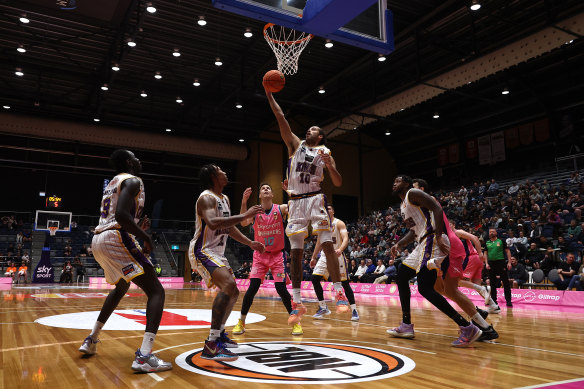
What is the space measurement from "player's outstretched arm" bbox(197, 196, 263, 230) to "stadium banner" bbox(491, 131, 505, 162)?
23488 mm

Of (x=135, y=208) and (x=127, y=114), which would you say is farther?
(x=127, y=114)

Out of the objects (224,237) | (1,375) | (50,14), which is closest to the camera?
(1,375)

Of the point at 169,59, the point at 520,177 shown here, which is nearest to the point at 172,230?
the point at 169,59

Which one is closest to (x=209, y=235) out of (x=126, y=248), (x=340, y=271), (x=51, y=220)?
(x=126, y=248)

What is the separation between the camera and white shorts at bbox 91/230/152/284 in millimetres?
3572

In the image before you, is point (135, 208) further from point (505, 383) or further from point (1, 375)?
point (505, 383)

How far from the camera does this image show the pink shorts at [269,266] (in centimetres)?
583

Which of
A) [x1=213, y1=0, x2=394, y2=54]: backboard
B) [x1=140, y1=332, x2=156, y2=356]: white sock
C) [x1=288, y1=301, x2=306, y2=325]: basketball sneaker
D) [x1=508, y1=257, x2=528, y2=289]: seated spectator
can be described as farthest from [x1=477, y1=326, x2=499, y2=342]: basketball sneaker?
[x1=508, y1=257, x2=528, y2=289]: seated spectator

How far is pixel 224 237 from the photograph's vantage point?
13.5ft

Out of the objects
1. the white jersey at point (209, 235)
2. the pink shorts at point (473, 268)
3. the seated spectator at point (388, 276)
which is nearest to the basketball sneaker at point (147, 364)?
the white jersey at point (209, 235)

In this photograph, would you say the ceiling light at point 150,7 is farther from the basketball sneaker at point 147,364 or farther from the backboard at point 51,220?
the backboard at point 51,220

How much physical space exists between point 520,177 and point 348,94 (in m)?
9.92

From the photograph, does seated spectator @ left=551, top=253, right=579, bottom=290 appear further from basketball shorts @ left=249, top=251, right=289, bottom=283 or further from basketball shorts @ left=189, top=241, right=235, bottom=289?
basketball shorts @ left=189, top=241, right=235, bottom=289

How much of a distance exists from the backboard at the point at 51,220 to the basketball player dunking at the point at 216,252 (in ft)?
72.0
